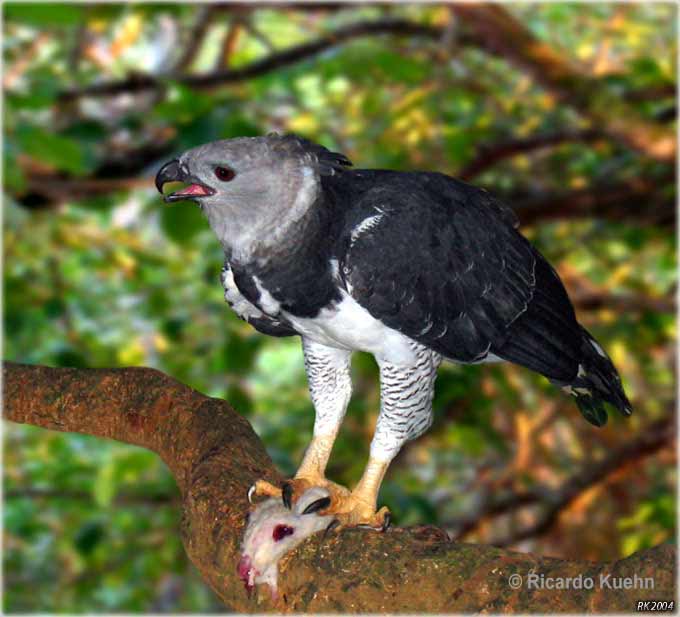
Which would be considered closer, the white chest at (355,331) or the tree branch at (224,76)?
the white chest at (355,331)

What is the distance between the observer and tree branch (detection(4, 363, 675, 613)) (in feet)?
3.65

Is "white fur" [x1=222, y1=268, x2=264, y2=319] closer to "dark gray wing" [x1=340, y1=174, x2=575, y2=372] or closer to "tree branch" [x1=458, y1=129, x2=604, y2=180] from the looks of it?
"dark gray wing" [x1=340, y1=174, x2=575, y2=372]

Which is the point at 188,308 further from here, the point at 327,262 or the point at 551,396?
the point at 327,262

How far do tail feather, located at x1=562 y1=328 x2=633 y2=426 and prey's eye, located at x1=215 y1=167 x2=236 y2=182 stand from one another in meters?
0.63

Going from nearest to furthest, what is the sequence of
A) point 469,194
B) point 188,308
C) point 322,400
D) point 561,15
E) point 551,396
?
point 469,194 → point 322,400 → point 188,308 → point 551,396 → point 561,15

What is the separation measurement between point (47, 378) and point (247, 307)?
1.50 ft

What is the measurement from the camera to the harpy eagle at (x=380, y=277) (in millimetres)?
1352

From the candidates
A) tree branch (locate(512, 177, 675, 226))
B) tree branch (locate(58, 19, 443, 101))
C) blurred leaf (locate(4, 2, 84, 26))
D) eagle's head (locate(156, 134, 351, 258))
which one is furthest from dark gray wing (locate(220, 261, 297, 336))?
tree branch (locate(512, 177, 675, 226))

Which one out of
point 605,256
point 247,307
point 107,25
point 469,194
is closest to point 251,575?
point 247,307

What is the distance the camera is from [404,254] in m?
1.40

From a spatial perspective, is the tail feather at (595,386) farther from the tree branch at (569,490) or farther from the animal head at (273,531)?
the tree branch at (569,490)


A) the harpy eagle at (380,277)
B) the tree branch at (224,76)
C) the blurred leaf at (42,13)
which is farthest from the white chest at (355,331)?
the tree branch at (224,76)

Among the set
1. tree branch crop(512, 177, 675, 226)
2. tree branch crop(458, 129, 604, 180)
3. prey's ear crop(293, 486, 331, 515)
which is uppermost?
prey's ear crop(293, 486, 331, 515)

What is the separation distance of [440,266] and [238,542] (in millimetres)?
474
